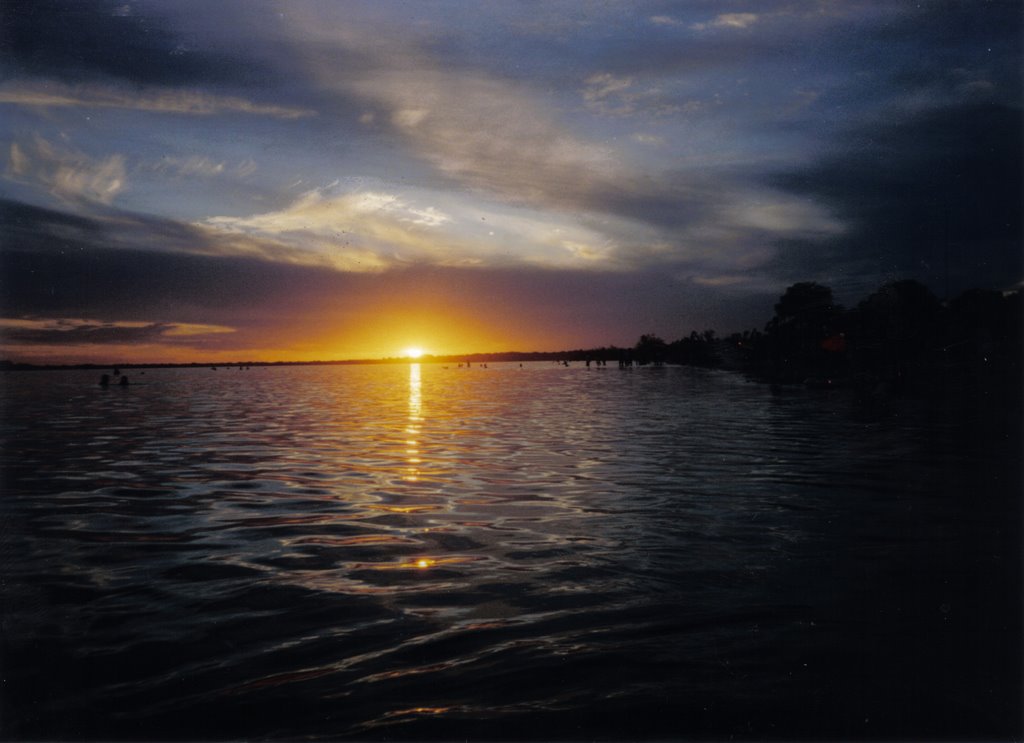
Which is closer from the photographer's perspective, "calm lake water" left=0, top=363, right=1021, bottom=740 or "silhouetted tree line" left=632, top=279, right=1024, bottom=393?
"calm lake water" left=0, top=363, right=1021, bottom=740

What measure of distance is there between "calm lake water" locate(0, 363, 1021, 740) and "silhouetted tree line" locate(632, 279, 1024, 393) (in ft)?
166

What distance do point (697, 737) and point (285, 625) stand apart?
4.34 metres

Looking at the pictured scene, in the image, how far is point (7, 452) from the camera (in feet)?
72.6

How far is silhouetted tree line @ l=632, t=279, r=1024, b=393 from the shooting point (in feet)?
237

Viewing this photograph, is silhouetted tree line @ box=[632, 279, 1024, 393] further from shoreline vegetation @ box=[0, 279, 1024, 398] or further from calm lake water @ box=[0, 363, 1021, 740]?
calm lake water @ box=[0, 363, 1021, 740]

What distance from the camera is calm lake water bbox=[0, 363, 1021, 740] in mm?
5496

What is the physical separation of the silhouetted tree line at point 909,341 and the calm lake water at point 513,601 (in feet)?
166

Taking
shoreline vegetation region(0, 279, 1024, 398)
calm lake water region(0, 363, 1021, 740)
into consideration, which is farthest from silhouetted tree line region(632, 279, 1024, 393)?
calm lake water region(0, 363, 1021, 740)

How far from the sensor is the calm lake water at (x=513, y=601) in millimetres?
5496

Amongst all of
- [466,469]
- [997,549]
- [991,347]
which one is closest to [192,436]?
[466,469]

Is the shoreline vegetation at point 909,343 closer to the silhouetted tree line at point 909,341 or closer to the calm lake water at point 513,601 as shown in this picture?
the silhouetted tree line at point 909,341

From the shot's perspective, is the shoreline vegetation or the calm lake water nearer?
the calm lake water

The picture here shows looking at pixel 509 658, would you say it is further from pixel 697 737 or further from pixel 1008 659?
pixel 1008 659

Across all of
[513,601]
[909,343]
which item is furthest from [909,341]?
[513,601]
